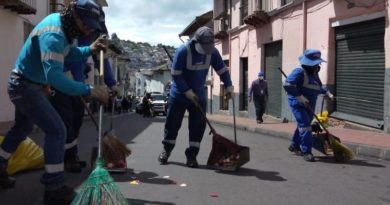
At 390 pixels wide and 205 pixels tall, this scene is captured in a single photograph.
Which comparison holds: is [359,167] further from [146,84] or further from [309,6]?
[146,84]

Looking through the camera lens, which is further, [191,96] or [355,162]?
[355,162]

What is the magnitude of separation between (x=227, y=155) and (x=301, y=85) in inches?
79.2

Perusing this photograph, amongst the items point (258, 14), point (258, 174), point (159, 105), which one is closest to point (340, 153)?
point (258, 174)

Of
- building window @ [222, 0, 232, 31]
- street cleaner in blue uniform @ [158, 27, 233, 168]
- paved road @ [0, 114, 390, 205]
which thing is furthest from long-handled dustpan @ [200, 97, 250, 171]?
building window @ [222, 0, 232, 31]

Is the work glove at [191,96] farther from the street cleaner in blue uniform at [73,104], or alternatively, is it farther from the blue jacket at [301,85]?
the blue jacket at [301,85]

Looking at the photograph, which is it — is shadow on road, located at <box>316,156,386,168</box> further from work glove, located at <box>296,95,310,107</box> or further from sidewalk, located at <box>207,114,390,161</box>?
work glove, located at <box>296,95,310,107</box>

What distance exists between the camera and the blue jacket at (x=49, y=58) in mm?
4477

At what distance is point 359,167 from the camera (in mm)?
7652

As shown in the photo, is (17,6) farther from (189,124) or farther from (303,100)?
(303,100)

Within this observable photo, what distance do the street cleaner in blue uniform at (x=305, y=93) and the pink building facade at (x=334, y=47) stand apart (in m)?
4.14

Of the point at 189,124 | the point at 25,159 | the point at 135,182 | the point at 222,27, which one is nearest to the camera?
the point at 135,182

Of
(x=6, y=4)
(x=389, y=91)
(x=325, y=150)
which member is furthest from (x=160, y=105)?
(x=325, y=150)

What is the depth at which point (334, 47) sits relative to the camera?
14547 millimetres

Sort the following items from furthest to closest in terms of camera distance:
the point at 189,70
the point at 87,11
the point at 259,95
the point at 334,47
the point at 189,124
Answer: the point at 259,95 → the point at 334,47 → the point at 189,124 → the point at 189,70 → the point at 87,11
